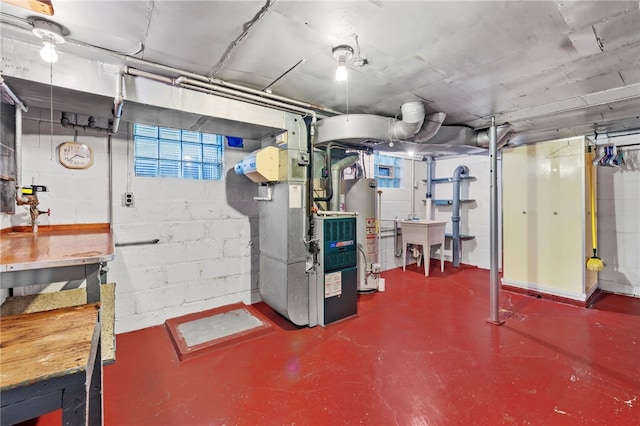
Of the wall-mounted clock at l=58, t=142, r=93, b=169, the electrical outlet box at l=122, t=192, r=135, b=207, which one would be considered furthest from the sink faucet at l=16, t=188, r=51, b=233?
the electrical outlet box at l=122, t=192, r=135, b=207

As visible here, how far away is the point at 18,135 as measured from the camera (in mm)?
2180

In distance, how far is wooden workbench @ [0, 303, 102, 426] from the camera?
828mm

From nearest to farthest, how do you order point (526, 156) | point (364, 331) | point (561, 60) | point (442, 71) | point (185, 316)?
point (561, 60)
point (442, 71)
point (364, 331)
point (185, 316)
point (526, 156)

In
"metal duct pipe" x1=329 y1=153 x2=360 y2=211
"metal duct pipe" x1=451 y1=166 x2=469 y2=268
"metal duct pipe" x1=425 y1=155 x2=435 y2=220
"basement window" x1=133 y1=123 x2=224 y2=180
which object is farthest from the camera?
"metal duct pipe" x1=425 y1=155 x2=435 y2=220

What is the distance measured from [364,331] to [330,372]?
2.59 ft

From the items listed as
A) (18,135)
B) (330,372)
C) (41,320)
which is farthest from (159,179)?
(330,372)

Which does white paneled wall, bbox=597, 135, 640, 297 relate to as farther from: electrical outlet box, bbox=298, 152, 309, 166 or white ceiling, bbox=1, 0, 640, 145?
electrical outlet box, bbox=298, 152, 309, 166

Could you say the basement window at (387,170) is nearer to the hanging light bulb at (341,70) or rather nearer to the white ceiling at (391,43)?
the white ceiling at (391,43)

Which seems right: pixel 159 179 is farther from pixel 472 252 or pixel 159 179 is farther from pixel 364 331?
pixel 472 252

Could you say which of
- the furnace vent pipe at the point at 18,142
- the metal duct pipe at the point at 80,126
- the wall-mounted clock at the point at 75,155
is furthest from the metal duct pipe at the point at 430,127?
the furnace vent pipe at the point at 18,142

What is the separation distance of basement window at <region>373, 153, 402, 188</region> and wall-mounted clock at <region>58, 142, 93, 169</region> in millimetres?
4098

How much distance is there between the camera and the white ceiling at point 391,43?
158cm

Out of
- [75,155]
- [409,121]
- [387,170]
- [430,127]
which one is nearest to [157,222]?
[75,155]

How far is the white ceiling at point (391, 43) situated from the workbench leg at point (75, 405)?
5.94ft
